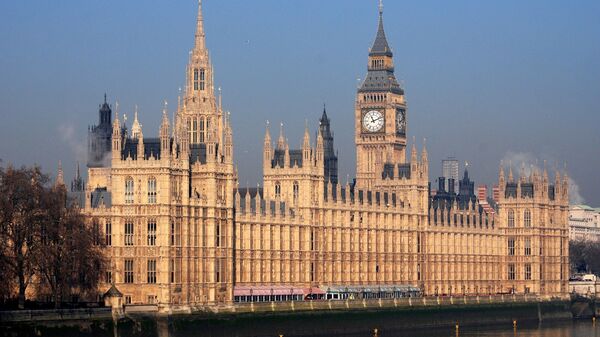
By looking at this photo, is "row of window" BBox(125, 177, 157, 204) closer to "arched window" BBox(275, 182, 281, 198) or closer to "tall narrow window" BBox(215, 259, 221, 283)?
"tall narrow window" BBox(215, 259, 221, 283)

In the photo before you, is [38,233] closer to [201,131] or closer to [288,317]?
[201,131]

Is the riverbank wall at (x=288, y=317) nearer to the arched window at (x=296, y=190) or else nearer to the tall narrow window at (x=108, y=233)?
the tall narrow window at (x=108, y=233)

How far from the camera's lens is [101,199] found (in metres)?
156

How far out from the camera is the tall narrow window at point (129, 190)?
15175 cm

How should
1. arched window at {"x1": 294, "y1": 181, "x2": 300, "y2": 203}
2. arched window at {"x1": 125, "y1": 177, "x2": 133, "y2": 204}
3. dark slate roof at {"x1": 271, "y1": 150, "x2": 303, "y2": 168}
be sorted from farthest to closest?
dark slate roof at {"x1": 271, "y1": 150, "x2": 303, "y2": 168} < arched window at {"x1": 294, "y1": 181, "x2": 300, "y2": 203} < arched window at {"x1": 125, "y1": 177, "x2": 133, "y2": 204}

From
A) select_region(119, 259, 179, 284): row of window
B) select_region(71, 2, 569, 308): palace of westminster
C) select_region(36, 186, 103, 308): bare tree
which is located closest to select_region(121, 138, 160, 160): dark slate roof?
select_region(71, 2, 569, 308): palace of westminster

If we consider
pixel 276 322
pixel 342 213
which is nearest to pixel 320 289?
pixel 342 213

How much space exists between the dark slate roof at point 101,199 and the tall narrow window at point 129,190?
2.83 meters

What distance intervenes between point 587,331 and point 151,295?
55.8 metres

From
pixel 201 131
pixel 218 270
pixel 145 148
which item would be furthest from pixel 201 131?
pixel 218 270

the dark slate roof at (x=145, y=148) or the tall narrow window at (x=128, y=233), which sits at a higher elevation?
the dark slate roof at (x=145, y=148)

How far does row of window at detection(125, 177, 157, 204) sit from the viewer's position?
150875 millimetres

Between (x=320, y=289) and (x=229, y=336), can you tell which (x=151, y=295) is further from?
(x=320, y=289)

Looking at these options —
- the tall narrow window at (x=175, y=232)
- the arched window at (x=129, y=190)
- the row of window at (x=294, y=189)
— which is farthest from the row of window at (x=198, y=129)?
the row of window at (x=294, y=189)
